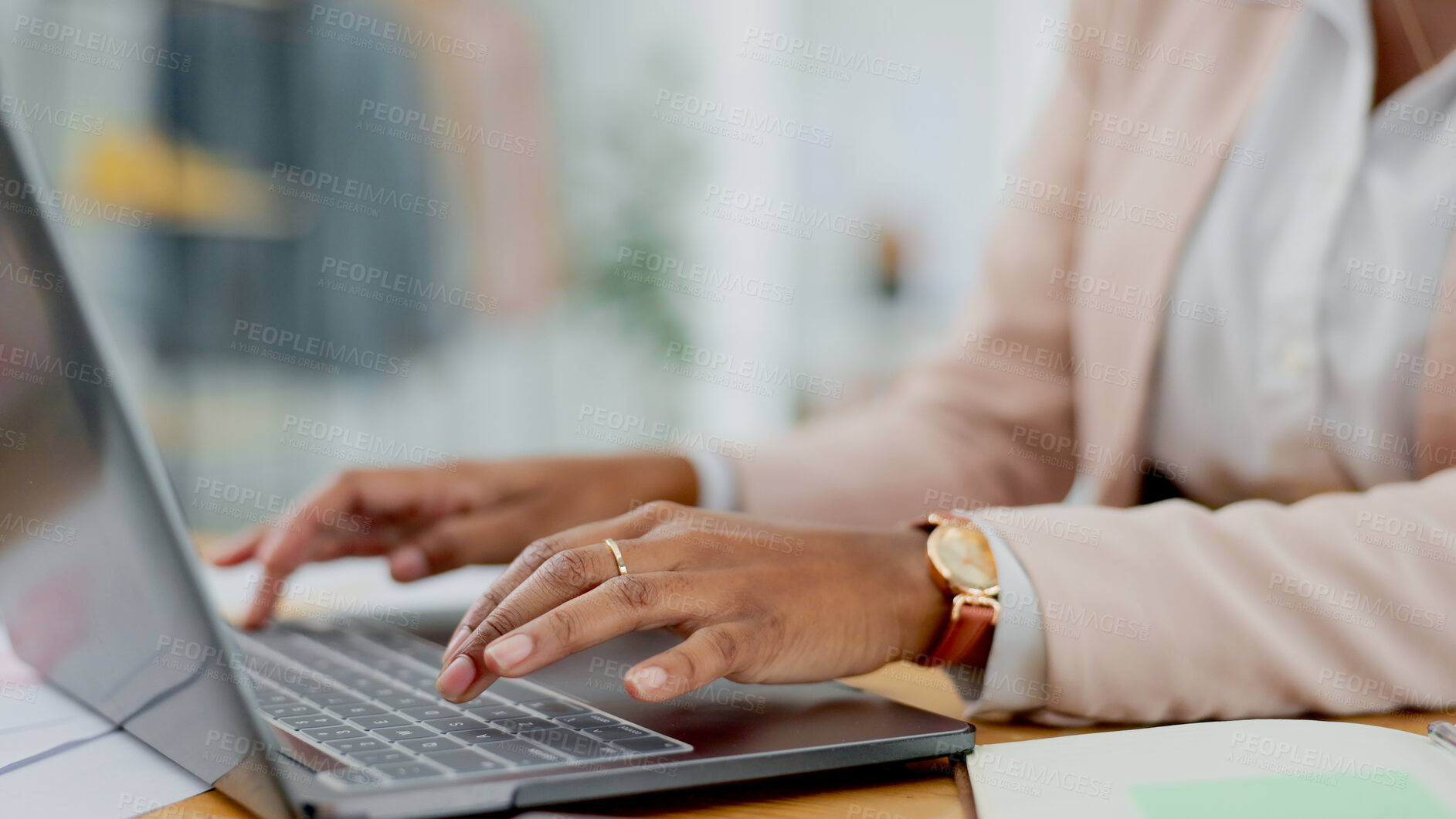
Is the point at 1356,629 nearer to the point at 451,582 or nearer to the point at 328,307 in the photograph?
the point at 451,582

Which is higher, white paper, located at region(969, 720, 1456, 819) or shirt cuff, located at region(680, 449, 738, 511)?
white paper, located at region(969, 720, 1456, 819)

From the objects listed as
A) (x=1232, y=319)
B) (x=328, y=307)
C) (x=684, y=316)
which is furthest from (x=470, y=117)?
(x=1232, y=319)

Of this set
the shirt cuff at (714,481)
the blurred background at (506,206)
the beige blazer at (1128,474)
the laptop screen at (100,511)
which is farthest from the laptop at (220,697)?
the blurred background at (506,206)

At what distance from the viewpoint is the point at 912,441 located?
90 cm

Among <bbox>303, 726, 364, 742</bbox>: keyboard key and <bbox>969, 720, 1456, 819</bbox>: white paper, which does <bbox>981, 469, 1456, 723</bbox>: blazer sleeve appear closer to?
<bbox>969, 720, 1456, 819</bbox>: white paper

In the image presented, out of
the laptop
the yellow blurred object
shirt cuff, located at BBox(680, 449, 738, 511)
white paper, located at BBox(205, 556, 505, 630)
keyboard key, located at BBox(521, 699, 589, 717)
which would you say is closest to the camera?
the laptop

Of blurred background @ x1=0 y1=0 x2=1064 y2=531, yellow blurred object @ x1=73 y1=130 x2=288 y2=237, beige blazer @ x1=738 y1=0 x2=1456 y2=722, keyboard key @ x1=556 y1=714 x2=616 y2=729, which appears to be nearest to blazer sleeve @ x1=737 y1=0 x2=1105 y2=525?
beige blazer @ x1=738 y1=0 x2=1456 y2=722

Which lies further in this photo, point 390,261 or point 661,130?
point 661,130

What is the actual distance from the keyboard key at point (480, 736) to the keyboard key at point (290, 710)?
2.8 inches

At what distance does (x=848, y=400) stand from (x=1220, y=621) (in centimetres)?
308

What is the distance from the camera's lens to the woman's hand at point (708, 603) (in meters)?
0.39

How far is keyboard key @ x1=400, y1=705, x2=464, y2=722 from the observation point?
1.30ft

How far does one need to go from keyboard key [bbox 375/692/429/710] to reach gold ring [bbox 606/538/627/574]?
0.30 ft

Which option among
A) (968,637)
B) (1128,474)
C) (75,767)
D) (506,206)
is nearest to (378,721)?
(75,767)
